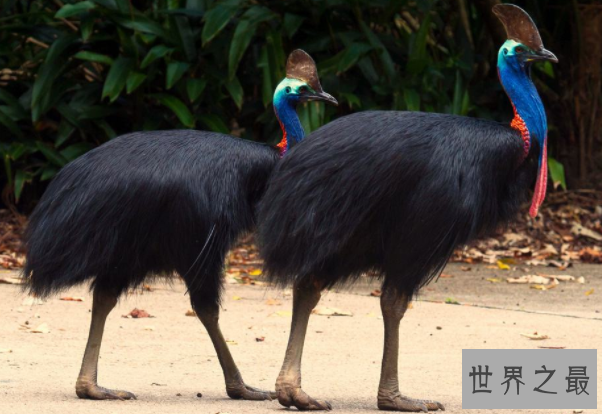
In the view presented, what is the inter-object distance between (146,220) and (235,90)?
497cm

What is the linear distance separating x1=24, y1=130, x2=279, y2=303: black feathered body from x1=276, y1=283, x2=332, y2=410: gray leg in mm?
390

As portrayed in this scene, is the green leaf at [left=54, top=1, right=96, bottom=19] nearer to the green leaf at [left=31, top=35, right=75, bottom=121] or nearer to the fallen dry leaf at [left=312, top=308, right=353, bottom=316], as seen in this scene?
the green leaf at [left=31, top=35, right=75, bottom=121]

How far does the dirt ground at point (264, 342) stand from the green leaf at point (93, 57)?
7.25 ft

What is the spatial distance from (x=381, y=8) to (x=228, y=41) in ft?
4.90

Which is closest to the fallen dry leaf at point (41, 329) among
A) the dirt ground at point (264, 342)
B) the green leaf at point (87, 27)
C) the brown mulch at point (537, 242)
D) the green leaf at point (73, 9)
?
the dirt ground at point (264, 342)

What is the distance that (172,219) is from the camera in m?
4.80

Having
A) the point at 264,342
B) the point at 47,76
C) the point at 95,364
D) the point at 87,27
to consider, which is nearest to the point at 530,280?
the point at 264,342

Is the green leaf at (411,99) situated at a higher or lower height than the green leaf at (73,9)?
lower

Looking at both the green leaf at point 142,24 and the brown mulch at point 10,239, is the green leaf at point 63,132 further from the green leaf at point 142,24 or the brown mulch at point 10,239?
the green leaf at point 142,24

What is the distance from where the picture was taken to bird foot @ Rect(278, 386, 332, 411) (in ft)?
15.0

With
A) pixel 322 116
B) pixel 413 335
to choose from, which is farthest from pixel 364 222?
pixel 322 116

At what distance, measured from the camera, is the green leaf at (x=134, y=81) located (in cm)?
941

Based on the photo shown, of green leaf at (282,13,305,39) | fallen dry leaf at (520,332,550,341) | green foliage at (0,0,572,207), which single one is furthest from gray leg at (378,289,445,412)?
green leaf at (282,13,305,39)

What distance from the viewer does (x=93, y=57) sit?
970 centimetres
